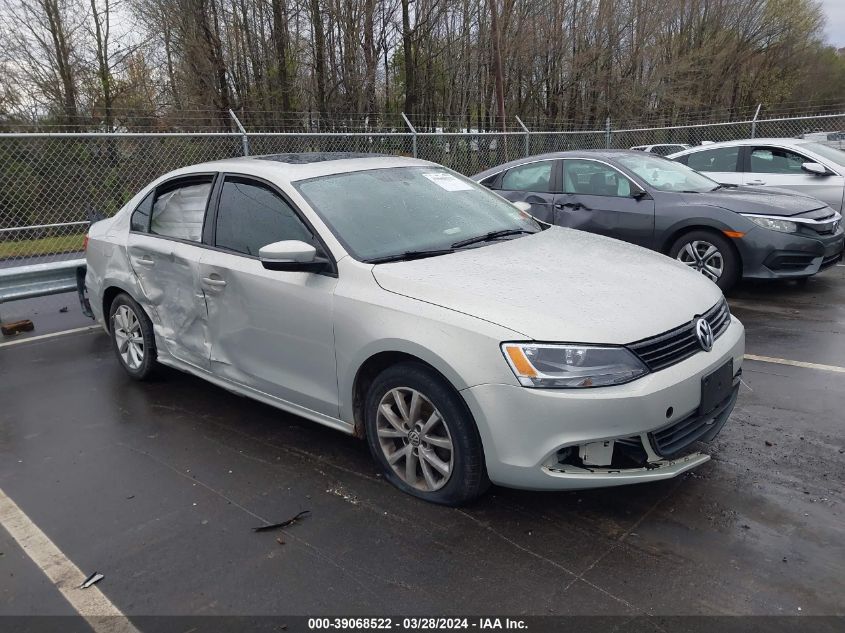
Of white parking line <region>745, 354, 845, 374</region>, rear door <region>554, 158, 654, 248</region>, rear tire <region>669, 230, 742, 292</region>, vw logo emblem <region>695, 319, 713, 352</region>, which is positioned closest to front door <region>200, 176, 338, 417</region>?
vw logo emblem <region>695, 319, 713, 352</region>

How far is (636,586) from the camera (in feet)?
8.43

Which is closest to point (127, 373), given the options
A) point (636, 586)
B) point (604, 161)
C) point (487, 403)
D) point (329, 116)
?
point (487, 403)

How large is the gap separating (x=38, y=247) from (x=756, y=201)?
9.30m

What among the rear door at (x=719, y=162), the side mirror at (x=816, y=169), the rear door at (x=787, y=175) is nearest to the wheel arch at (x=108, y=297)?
the rear door at (x=719, y=162)

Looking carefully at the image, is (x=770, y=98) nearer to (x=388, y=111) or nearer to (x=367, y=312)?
(x=388, y=111)

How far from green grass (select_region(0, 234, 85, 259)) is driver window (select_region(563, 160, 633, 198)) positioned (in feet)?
22.3

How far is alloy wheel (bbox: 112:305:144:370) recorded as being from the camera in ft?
16.4

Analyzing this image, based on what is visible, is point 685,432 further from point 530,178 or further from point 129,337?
point 530,178

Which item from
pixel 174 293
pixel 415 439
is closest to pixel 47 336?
pixel 174 293

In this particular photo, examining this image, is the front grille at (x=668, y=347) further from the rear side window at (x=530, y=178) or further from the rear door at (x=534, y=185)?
the rear side window at (x=530, y=178)

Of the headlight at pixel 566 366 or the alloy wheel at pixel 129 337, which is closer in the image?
the headlight at pixel 566 366

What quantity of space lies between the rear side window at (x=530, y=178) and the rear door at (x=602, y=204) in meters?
0.20

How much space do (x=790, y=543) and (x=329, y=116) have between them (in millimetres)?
19624

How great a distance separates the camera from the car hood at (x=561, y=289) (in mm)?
2840
